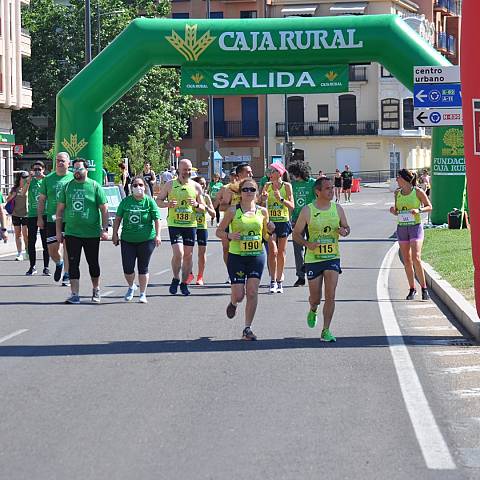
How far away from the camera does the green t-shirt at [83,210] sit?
54.1 feet

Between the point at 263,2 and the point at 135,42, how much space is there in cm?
6210

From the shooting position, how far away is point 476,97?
12.3 m

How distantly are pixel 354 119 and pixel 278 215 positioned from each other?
71.4 meters

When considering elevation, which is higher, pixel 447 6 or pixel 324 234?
pixel 447 6

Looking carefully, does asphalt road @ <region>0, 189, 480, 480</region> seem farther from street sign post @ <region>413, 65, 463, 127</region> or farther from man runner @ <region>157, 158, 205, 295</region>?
street sign post @ <region>413, 65, 463, 127</region>

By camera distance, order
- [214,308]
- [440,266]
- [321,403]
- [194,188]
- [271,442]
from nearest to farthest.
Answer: [271,442], [321,403], [214,308], [194,188], [440,266]

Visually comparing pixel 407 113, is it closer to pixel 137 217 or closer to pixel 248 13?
pixel 248 13

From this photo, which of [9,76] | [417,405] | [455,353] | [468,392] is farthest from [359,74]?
[417,405]

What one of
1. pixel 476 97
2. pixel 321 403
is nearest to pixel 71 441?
pixel 321 403

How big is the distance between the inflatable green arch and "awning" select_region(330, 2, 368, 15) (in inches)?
2325

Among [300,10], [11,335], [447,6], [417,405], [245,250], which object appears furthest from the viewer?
[447,6]

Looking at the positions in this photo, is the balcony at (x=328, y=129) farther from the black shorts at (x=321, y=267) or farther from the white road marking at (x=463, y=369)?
the white road marking at (x=463, y=369)

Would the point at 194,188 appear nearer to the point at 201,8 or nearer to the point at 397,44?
the point at 397,44

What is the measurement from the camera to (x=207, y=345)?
12.4 metres
